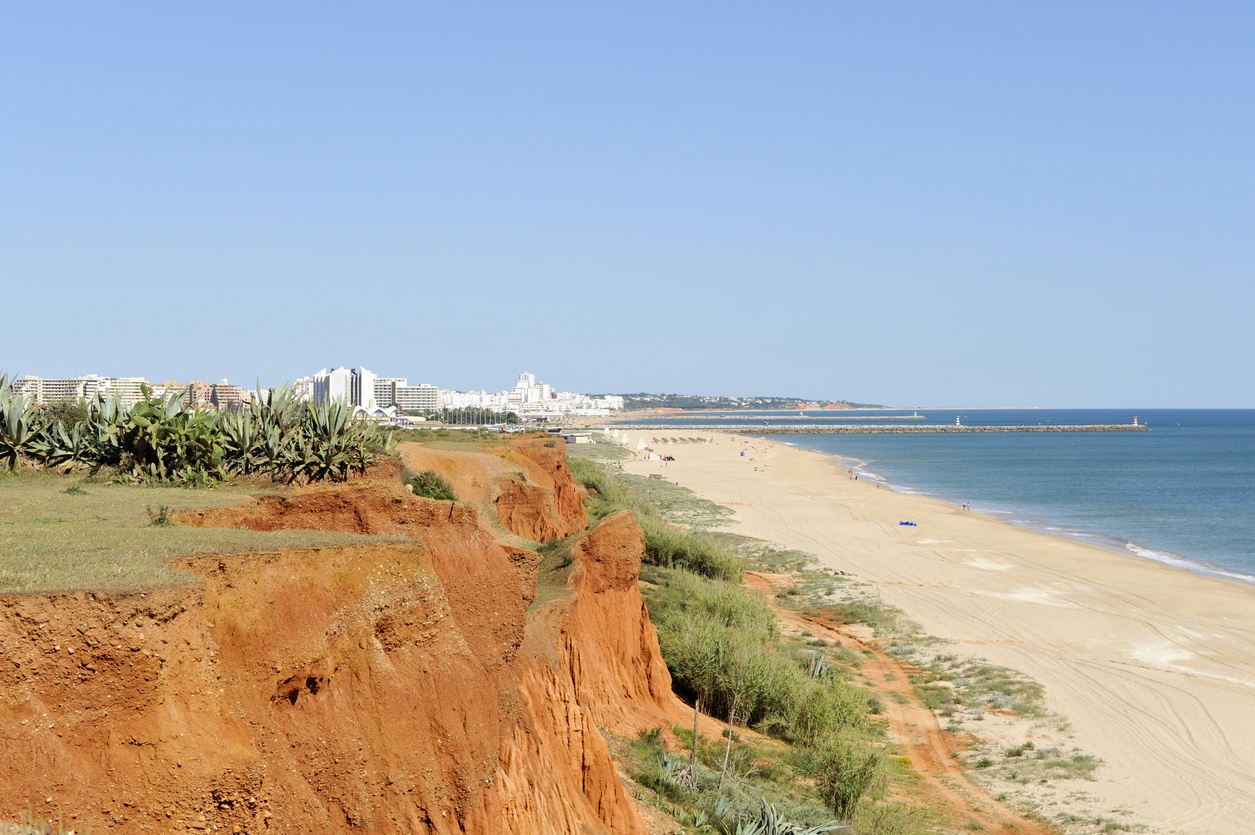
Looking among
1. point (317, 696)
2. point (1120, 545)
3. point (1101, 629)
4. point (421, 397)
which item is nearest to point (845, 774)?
point (317, 696)

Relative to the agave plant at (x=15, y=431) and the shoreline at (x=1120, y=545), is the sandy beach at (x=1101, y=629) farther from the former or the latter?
the agave plant at (x=15, y=431)

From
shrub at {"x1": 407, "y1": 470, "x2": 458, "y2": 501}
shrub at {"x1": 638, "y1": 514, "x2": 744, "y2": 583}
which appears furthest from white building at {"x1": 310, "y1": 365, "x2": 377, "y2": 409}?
shrub at {"x1": 407, "y1": 470, "x2": 458, "y2": 501}

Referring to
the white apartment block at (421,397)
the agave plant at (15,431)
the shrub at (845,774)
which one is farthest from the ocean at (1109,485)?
the white apartment block at (421,397)

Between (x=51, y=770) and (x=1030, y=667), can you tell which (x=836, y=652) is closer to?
(x=1030, y=667)

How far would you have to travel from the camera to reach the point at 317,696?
746 cm

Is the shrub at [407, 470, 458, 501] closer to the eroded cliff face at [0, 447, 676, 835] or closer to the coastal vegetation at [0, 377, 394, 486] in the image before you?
the coastal vegetation at [0, 377, 394, 486]

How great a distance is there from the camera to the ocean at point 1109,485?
50.3m

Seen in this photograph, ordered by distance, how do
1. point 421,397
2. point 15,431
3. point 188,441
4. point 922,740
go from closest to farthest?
point 188,441, point 15,431, point 922,740, point 421,397

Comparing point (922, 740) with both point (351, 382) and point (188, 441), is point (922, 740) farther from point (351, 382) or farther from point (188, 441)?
point (351, 382)

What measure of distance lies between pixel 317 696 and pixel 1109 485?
81576 mm

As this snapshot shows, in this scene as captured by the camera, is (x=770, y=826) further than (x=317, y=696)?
Yes

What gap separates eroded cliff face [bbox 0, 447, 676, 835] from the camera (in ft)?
19.1

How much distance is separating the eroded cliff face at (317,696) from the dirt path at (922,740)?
7.46m

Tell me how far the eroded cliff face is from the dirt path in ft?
24.5
